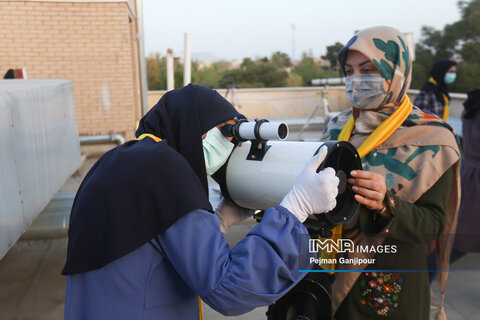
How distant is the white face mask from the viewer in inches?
68.3

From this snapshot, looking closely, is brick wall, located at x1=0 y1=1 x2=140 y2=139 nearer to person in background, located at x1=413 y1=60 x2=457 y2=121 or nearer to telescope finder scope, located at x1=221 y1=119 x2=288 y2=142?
person in background, located at x1=413 y1=60 x2=457 y2=121

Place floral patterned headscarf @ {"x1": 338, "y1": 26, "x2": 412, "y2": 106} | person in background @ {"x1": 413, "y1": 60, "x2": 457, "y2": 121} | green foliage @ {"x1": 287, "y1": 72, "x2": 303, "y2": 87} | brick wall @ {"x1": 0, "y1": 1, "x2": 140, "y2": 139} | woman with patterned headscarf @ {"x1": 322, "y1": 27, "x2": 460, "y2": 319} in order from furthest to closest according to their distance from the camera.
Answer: green foliage @ {"x1": 287, "y1": 72, "x2": 303, "y2": 87} < brick wall @ {"x1": 0, "y1": 1, "x2": 140, "y2": 139} < person in background @ {"x1": 413, "y1": 60, "x2": 457, "y2": 121} < floral patterned headscarf @ {"x1": 338, "y1": 26, "x2": 412, "y2": 106} < woman with patterned headscarf @ {"x1": 322, "y1": 27, "x2": 460, "y2": 319}

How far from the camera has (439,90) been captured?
17.4 feet

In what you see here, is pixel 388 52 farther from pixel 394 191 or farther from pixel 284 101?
pixel 284 101

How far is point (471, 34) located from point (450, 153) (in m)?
21.6

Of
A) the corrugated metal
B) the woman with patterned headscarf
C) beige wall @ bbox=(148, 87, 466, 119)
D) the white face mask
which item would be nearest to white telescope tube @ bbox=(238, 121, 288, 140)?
the woman with patterned headscarf

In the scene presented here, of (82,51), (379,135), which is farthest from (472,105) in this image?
(82,51)

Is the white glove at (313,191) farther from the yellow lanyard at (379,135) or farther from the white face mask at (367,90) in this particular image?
the white face mask at (367,90)

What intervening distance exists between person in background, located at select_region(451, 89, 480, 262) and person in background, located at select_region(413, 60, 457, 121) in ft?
6.96

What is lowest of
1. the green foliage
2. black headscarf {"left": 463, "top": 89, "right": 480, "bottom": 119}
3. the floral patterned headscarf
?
the green foliage

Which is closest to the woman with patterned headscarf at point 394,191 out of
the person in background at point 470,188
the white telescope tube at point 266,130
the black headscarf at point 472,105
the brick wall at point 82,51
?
the white telescope tube at point 266,130

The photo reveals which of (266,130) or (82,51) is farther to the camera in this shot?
(82,51)

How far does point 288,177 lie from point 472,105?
254cm

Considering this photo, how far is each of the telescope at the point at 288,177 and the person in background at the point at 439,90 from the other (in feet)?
Result: 14.7
